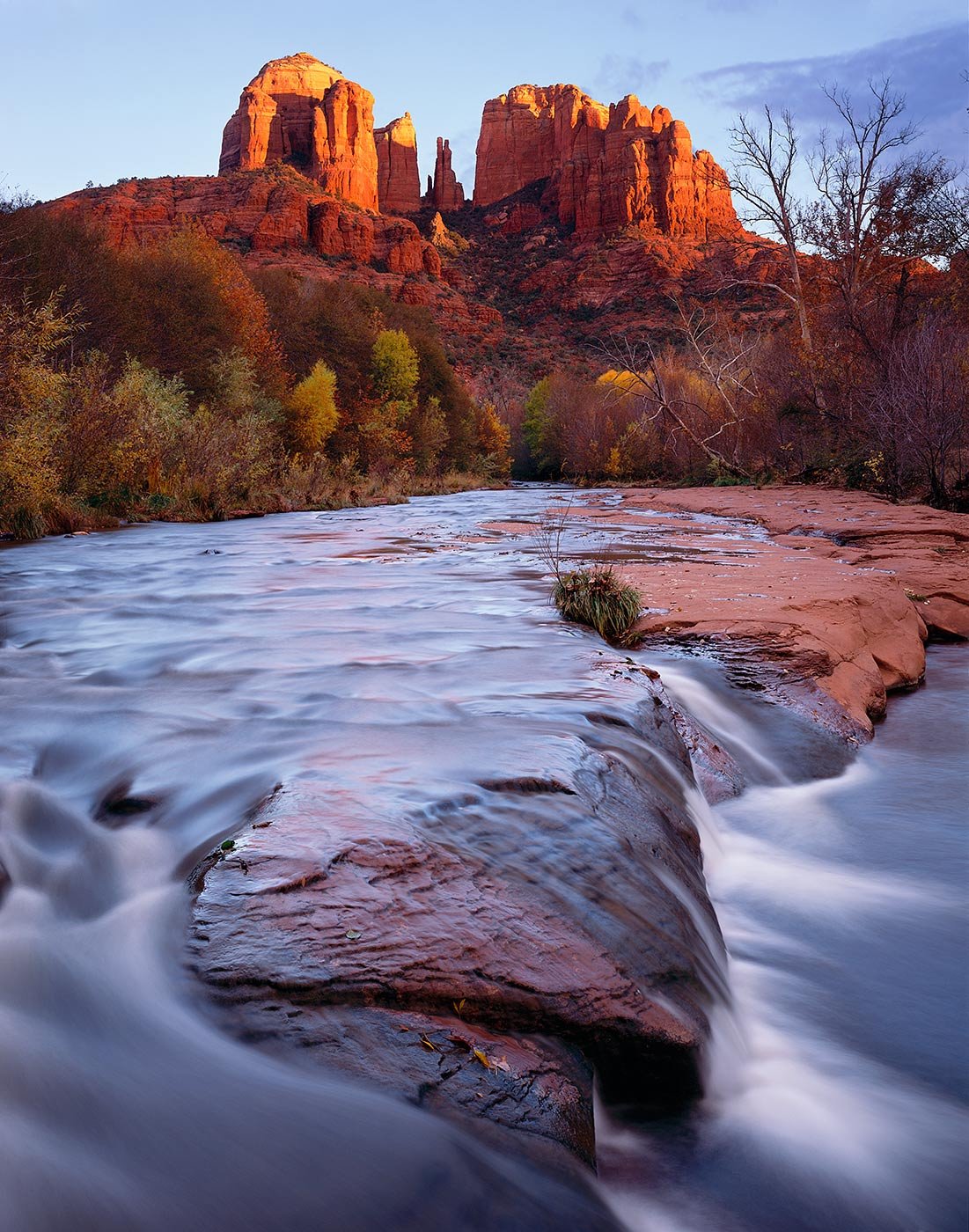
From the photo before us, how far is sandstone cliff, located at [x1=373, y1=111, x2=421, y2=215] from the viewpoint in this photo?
122938mm

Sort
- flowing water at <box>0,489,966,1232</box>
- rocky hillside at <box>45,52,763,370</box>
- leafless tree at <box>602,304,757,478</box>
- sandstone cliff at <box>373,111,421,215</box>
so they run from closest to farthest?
flowing water at <box>0,489,966,1232</box>, leafless tree at <box>602,304,757,478</box>, rocky hillside at <box>45,52,763,370</box>, sandstone cliff at <box>373,111,421,215</box>

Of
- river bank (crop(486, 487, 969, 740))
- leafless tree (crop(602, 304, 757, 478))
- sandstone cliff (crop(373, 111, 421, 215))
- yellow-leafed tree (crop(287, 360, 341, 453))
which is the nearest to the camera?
river bank (crop(486, 487, 969, 740))

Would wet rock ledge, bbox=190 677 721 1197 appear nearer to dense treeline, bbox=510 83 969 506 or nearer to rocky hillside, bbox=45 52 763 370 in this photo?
dense treeline, bbox=510 83 969 506

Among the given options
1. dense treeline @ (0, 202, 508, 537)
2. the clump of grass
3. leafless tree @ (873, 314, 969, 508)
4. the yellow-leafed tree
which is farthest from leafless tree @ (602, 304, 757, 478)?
the clump of grass

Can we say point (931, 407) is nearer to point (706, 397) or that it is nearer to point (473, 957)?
point (473, 957)

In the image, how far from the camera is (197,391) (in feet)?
88.2

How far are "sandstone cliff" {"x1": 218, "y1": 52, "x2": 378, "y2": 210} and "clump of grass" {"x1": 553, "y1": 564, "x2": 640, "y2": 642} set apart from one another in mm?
113231

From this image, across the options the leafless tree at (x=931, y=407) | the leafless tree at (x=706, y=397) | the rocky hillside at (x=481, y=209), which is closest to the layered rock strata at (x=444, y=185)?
the rocky hillside at (x=481, y=209)

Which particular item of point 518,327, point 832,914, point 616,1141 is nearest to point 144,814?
point 616,1141

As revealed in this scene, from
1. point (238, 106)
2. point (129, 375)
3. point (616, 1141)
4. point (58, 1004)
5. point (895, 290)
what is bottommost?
point (616, 1141)

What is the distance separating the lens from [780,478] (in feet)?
76.8

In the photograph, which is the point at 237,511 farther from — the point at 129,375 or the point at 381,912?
the point at 381,912

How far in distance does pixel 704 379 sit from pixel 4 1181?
1425 inches

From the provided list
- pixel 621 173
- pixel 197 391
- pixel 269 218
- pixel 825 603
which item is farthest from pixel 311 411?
pixel 621 173
